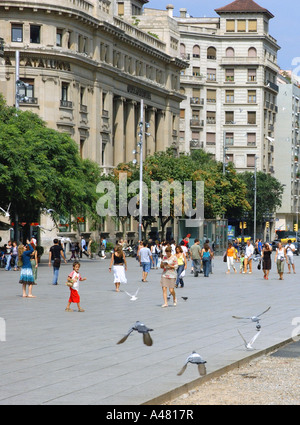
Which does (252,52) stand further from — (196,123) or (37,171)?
(37,171)

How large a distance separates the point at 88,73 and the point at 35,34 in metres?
6.30

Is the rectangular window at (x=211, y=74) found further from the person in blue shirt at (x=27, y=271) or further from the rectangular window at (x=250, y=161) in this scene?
the person in blue shirt at (x=27, y=271)

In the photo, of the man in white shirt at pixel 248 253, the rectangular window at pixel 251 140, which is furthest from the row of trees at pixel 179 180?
the rectangular window at pixel 251 140

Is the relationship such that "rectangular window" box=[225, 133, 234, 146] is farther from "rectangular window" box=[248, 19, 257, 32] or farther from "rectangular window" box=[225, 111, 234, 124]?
"rectangular window" box=[248, 19, 257, 32]

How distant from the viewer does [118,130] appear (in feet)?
252

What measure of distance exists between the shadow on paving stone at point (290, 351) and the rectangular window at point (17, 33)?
50.4m

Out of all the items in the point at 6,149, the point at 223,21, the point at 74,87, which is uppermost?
the point at 223,21

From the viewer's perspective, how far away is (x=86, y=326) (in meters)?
18.0

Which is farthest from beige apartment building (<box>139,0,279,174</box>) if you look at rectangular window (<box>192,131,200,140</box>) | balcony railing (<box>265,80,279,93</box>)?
balcony railing (<box>265,80,279,93</box>)

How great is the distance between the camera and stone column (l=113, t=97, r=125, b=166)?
7631 centimetres

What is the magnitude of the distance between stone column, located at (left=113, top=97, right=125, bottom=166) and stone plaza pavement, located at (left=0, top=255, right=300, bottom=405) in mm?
46435
